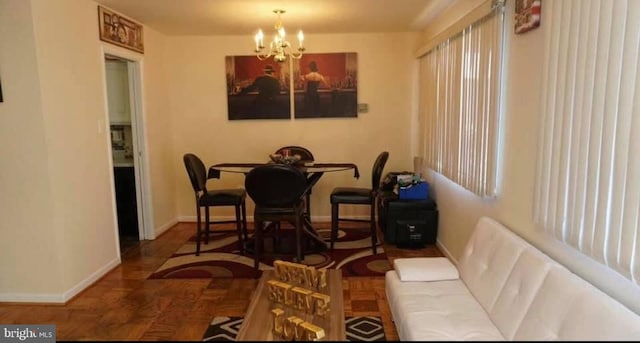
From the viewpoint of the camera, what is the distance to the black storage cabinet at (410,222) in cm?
405

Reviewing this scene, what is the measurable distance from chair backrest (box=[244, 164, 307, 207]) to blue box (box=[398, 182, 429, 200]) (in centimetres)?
125

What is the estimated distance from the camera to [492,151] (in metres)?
2.68

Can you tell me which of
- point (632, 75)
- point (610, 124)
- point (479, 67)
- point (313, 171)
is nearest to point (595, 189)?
point (610, 124)

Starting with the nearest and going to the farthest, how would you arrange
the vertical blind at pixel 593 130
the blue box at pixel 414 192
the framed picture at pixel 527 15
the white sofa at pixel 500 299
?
the white sofa at pixel 500 299 < the vertical blind at pixel 593 130 < the framed picture at pixel 527 15 < the blue box at pixel 414 192

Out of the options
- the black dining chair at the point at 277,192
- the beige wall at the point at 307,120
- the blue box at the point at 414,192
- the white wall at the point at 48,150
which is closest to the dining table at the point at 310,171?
the black dining chair at the point at 277,192

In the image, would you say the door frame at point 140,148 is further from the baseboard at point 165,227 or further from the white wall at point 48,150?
the white wall at point 48,150

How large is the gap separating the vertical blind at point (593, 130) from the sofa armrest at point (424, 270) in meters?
0.63

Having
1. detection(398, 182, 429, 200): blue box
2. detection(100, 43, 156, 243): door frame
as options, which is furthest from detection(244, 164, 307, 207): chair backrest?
detection(100, 43, 156, 243): door frame

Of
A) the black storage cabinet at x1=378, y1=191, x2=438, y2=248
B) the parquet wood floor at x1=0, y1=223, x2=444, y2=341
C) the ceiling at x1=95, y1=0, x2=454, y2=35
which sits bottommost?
the parquet wood floor at x1=0, y1=223, x2=444, y2=341

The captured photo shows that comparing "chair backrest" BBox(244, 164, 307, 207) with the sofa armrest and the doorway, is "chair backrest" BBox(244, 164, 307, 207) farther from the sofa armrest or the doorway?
the doorway

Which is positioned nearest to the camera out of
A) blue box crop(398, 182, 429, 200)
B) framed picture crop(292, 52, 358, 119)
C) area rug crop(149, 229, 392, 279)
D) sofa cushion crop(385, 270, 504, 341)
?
sofa cushion crop(385, 270, 504, 341)

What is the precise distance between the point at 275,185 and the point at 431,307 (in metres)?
→ 1.68

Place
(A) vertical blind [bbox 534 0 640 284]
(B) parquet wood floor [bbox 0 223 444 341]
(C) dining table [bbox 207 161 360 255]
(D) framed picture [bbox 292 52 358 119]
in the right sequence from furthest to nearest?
(D) framed picture [bbox 292 52 358 119], (C) dining table [bbox 207 161 360 255], (B) parquet wood floor [bbox 0 223 444 341], (A) vertical blind [bbox 534 0 640 284]

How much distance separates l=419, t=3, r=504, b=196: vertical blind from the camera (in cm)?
268
